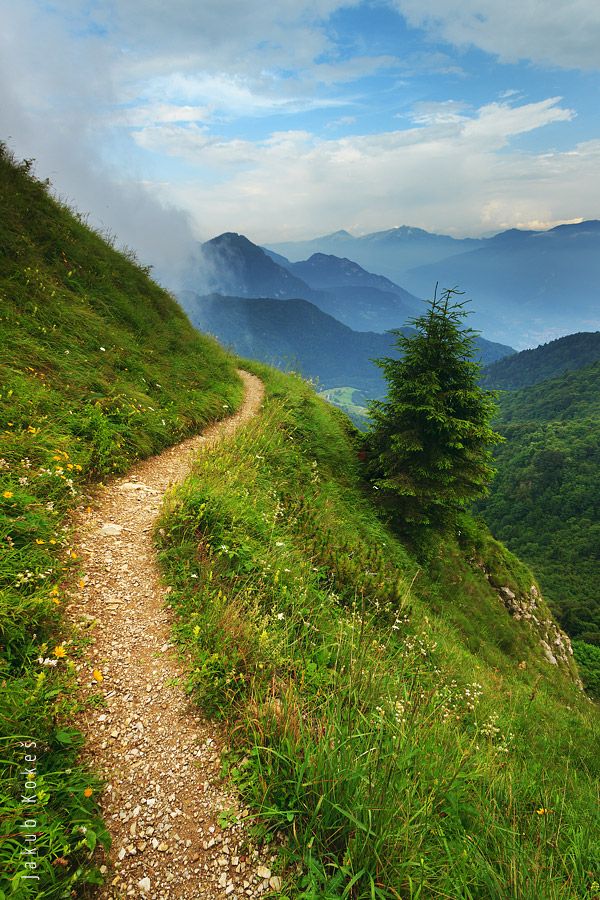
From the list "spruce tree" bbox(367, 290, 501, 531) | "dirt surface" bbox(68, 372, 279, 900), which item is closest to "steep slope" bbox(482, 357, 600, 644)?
"spruce tree" bbox(367, 290, 501, 531)

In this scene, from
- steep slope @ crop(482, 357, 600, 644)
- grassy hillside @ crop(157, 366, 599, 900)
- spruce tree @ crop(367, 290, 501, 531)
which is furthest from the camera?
steep slope @ crop(482, 357, 600, 644)

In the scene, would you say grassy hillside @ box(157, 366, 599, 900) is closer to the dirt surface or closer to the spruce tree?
the dirt surface

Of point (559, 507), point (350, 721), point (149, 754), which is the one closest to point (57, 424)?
point (149, 754)

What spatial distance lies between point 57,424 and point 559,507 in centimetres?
12449

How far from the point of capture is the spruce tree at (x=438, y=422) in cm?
1060

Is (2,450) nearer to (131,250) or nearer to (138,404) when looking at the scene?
(138,404)

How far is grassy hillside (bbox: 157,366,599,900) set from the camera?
2178mm

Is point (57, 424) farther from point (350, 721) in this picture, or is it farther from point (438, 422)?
point (438, 422)

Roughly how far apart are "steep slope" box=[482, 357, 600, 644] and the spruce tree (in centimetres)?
6412

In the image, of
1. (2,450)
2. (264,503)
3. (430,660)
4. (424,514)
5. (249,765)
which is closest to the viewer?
(249,765)

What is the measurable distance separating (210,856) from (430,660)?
480cm

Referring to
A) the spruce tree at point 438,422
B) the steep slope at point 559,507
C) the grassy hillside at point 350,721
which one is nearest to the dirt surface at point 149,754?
the grassy hillside at point 350,721

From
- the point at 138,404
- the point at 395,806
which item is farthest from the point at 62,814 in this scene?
the point at 138,404

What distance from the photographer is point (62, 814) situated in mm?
2236
